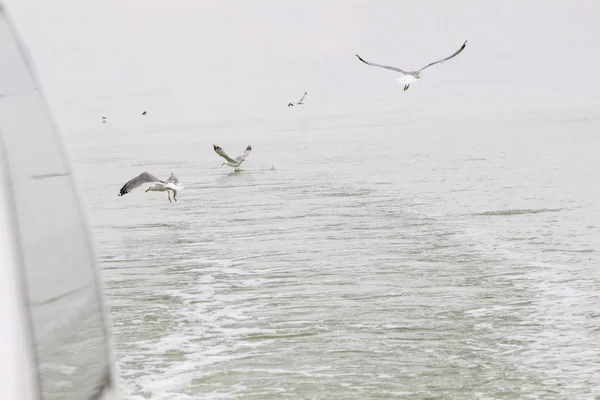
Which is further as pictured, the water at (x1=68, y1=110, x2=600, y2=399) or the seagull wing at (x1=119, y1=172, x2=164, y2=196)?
the seagull wing at (x1=119, y1=172, x2=164, y2=196)

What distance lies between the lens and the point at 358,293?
10.1 meters

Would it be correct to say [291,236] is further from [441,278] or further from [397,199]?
[397,199]

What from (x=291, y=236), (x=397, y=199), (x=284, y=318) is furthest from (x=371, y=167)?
(x=284, y=318)

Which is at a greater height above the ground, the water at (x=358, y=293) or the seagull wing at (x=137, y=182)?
the seagull wing at (x=137, y=182)

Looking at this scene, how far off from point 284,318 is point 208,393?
7.68 ft

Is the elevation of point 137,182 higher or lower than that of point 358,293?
higher

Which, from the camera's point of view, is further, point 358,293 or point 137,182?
point 137,182

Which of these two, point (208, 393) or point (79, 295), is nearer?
point (79, 295)

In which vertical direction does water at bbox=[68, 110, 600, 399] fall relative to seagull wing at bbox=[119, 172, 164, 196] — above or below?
below

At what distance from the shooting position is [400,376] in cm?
696

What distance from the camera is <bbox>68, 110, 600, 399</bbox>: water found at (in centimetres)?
702

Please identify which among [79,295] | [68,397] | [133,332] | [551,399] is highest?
[79,295]

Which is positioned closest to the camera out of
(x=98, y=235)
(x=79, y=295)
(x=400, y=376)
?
(x=79, y=295)

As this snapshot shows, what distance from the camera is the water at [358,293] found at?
702cm
